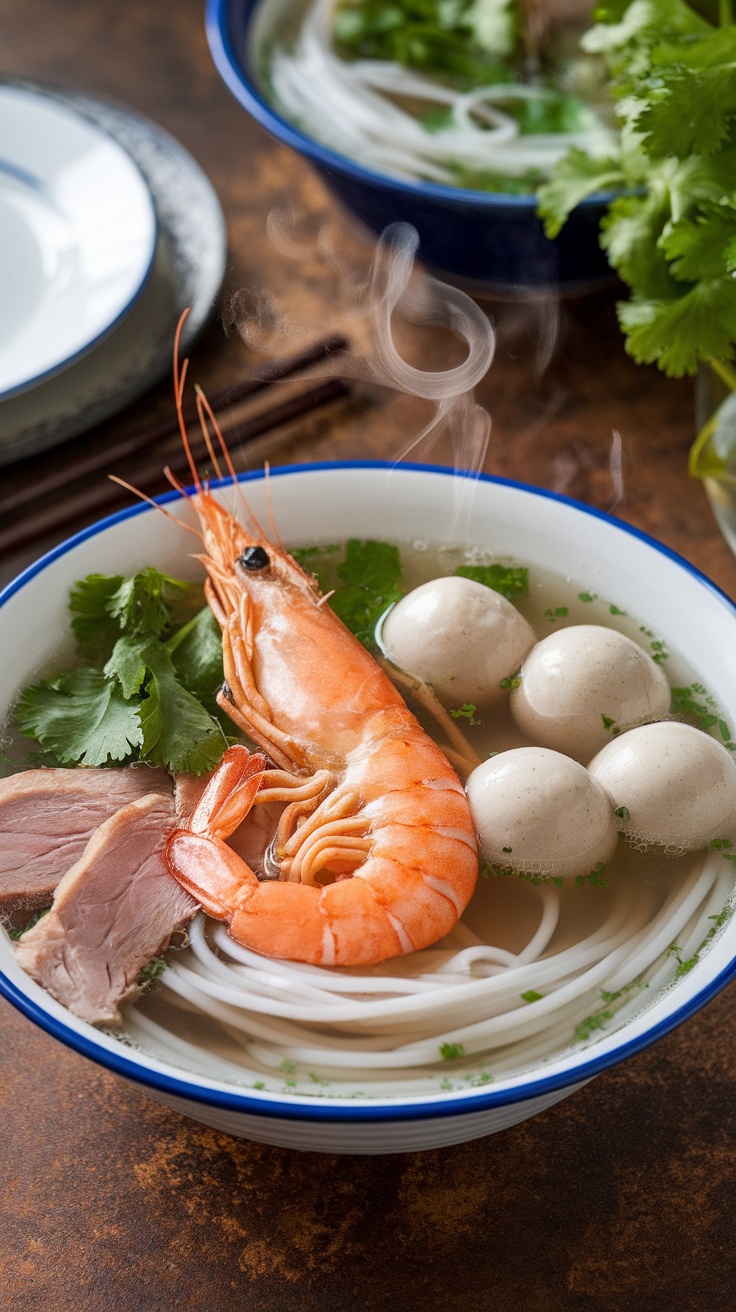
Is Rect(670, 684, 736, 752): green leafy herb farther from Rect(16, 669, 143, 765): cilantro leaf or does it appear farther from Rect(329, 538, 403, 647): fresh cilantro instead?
Rect(16, 669, 143, 765): cilantro leaf

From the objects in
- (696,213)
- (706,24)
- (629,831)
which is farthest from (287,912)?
(706,24)

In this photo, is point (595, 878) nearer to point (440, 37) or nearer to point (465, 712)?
point (465, 712)

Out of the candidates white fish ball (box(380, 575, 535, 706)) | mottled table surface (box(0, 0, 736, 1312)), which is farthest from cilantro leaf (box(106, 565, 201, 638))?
mottled table surface (box(0, 0, 736, 1312))

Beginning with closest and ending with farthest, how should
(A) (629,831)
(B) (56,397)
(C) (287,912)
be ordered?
1. (C) (287,912)
2. (A) (629,831)
3. (B) (56,397)

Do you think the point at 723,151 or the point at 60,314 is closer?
the point at 723,151

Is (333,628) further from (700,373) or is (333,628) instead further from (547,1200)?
(700,373)

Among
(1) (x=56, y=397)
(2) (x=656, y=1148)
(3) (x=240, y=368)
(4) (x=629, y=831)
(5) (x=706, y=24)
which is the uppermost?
(5) (x=706, y=24)

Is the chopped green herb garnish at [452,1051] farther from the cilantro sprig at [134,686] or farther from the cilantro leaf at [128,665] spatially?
the cilantro leaf at [128,665]
